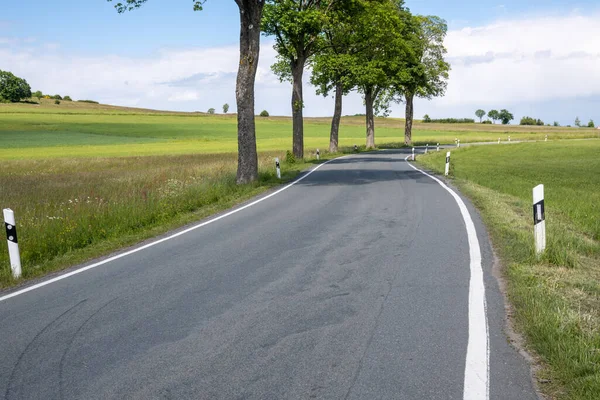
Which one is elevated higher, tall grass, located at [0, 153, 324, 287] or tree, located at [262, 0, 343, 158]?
tree, located at [262, 0, 343, 158]

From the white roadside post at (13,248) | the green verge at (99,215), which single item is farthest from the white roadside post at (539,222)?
the white roadside post at (13,248)

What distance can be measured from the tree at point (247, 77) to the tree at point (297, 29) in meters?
9.02

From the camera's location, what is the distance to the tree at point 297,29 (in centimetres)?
2884

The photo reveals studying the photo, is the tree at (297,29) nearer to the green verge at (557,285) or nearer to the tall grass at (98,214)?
the tall grass at (98,214)

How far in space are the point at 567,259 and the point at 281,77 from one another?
33.7m

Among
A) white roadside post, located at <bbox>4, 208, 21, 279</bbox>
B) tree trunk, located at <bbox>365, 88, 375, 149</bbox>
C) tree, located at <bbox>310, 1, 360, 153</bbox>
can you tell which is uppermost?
tree, located at <bbox>310, 1, 360, 153</bbox>

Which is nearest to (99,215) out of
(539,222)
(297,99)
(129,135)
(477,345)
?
(539,222)

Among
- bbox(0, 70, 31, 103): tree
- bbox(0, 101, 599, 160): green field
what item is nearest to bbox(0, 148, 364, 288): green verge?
bbox(0, 101, 599, 160): green field

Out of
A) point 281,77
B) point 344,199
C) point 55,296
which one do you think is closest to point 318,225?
point 344,199

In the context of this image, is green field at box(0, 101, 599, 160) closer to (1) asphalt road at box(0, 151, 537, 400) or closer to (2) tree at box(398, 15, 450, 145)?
(2) tree at box(398, 15, 450, 145)

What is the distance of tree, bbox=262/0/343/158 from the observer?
28.8 meters

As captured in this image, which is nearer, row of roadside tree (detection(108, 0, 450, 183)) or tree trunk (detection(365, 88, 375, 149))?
row of roadside tree (detection(108, 0, 450, 183))

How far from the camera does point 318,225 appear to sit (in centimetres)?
1091

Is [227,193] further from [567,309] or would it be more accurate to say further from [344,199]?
[567,309]
